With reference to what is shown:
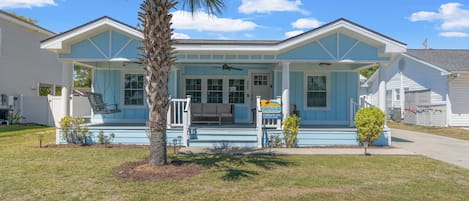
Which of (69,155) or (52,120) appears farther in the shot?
(52,120)

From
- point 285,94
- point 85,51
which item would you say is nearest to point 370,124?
point 285,94

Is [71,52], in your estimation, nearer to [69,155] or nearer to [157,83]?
[69,155]

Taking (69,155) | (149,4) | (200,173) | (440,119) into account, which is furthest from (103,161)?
(440,119)

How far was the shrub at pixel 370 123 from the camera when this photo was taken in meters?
9.61

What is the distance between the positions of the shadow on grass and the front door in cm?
538

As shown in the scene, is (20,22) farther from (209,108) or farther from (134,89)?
(209,108)

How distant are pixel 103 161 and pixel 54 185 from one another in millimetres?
2055

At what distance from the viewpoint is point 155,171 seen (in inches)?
247

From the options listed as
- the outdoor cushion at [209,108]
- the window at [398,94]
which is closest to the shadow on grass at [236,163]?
the outdoor cushion at [209,108]

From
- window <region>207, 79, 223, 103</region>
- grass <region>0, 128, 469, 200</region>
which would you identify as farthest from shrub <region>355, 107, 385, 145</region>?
window <region>207, 79, 223, 103</region>

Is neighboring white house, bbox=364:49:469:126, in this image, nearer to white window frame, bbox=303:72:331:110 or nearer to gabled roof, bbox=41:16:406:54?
white window frame, bbox=303:72:331:110

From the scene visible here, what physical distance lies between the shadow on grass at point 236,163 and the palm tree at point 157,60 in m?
1.18

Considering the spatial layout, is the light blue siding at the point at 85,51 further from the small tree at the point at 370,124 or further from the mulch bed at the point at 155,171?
the small tree at the point at 370,124

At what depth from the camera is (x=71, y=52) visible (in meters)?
10.3
